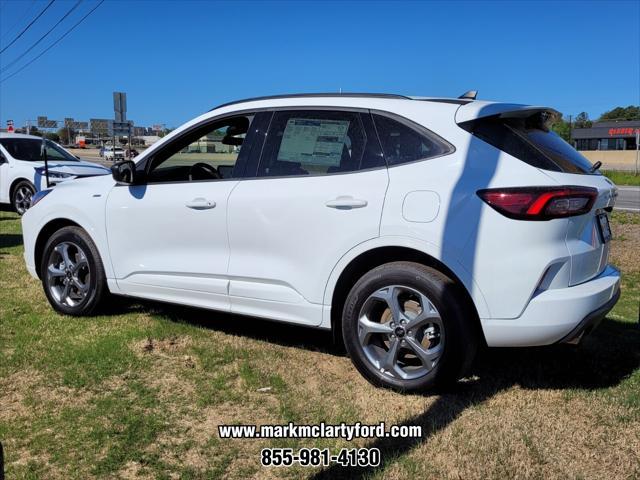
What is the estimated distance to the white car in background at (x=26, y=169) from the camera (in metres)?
12.1

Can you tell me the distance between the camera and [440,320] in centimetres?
345

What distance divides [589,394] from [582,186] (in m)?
1.26

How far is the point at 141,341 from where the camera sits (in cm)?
459

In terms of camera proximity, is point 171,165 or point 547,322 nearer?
point 547,322

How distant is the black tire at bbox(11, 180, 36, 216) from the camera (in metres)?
12.5

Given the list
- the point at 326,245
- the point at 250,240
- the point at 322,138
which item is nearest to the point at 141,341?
the point at 250,240

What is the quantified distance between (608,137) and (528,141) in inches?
2928

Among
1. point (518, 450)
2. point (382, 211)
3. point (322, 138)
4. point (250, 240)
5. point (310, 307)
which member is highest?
point (322, 138)

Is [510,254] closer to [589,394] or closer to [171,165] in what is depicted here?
[589,394]

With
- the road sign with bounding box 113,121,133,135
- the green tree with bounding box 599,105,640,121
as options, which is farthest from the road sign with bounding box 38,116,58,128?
the green tree with bounding box 599,105,640,121

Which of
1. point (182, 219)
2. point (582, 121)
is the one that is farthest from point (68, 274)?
point (582, 121)

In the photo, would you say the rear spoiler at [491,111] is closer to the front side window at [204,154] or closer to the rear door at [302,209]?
the rear door at [302,209]

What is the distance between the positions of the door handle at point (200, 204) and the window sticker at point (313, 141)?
0.60 meters

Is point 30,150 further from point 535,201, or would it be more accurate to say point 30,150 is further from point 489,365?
point 535,201
